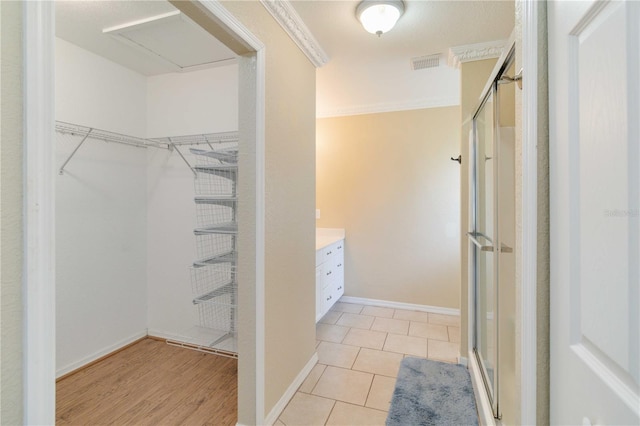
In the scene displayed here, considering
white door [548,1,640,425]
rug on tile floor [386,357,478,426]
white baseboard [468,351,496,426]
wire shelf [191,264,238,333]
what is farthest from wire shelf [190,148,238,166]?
white baseboard [468,351,496,426]

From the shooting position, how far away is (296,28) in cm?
192

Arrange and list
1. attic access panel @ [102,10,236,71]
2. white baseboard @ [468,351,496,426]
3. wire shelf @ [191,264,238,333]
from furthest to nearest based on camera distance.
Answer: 1. wire shelf @ [191,264,238,333]
2. attic access panel @ [102,10,236,71]
3. white baseboard @ [468,351,496,426]

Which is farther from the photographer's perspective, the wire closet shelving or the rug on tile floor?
the wire closet shelving

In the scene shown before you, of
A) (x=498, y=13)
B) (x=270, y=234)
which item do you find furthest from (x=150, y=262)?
(x=498, y=13)

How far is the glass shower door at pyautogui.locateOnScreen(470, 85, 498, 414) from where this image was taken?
1611 mm

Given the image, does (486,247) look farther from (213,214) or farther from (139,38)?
(139,38)

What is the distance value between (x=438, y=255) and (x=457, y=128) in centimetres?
151

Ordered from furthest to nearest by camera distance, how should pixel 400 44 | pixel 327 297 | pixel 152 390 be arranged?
1. pixel 327 297
2. pixel 400 44
3. pixel 152 390

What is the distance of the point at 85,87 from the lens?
7.75 ft

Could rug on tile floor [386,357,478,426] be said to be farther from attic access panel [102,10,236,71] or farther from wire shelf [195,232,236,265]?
attic access panel [102,10,236,71]

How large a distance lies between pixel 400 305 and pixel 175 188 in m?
2.89

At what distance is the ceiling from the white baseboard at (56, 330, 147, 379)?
2502 millimetres

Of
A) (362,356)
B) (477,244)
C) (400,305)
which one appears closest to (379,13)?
(477,244)

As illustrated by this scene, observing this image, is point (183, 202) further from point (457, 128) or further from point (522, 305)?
point (457, 128)
